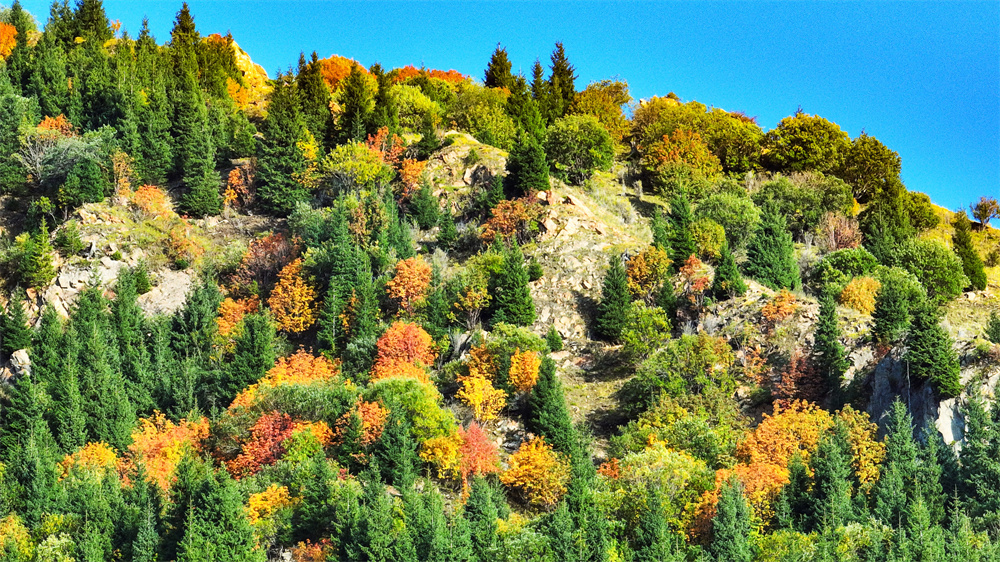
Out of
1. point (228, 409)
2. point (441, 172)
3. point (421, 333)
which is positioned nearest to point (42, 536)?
point (228, 409)

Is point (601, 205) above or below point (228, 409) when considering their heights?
above

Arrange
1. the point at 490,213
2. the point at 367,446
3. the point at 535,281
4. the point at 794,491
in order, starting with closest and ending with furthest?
the point at 794,491 < the point at 367,446 < the point at 535,281 < the point at 490,213

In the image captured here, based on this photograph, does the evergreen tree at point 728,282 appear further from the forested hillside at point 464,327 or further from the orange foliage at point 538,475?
the orange foliage at point 538,475

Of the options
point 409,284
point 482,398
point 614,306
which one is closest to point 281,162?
point 409,284

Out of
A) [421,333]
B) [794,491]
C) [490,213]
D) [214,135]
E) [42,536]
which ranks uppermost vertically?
[214,135]

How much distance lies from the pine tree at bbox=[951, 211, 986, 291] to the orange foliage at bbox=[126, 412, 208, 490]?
54549 millimetres

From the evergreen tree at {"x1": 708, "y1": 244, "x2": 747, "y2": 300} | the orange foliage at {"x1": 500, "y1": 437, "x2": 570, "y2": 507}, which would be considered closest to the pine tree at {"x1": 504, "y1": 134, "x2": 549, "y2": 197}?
the evergreen tree at {"x1": 708, "y1": 244, "x2": 747, "y2": 300}

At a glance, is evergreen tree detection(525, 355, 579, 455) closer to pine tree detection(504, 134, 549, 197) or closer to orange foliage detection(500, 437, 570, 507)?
orange foliage detection(500, 437, 570, 507)

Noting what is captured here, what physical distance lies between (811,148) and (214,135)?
49468 millimetres

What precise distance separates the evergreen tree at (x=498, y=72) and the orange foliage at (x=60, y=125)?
39.7m

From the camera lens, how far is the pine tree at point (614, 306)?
3068 inches

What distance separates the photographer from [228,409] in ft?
238

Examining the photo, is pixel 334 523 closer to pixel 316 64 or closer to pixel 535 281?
pixel 535 281

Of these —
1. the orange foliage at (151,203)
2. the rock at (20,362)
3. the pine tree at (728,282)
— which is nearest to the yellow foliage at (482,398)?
the pine tree at (728,282)
